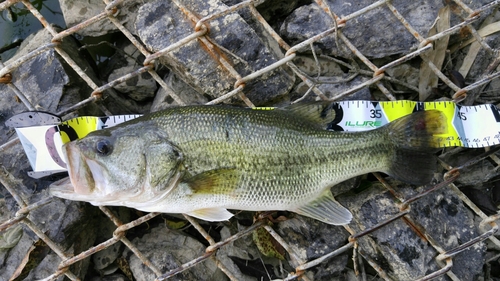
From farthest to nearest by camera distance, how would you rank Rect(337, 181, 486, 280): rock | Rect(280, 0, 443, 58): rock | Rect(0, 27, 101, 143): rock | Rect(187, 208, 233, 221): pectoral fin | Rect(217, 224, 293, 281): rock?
Rect(217, 224, 293, 281): rock, Rect(280, 0, 443, 58): rock, Rect(0, 27, 101, 143): rock, Rect(337, 181, 486, 280): rock, Rect(187, 208, 233, 221): pectoral fin

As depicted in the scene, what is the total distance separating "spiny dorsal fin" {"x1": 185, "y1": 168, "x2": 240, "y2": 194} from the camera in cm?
254

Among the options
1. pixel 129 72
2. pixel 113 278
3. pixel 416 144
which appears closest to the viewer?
pixel 416 144

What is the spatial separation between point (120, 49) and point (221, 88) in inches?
44.9

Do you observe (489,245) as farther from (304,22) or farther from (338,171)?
(304,22)

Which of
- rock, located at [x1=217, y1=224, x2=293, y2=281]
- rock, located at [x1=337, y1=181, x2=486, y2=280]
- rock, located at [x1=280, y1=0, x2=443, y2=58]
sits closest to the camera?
rock, located at [x1=337, y1=181, x2=486, y2=280]

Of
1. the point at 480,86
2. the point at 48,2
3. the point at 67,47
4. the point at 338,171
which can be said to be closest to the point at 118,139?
the point at 67,47

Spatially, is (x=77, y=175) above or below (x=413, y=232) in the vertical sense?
above

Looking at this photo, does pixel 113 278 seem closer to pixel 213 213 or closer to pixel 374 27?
pixel 213 213

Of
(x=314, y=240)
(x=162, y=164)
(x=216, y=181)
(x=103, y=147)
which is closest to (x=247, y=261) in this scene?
(x=314, y=240)

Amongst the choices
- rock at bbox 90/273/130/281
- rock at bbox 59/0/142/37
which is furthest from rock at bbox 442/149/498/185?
rock at bbox 59/0/142/37

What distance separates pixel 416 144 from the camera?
112 inches

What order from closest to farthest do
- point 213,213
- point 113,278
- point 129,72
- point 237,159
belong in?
point 237,159 < point 213,213 < point 113,278 < point 129,72

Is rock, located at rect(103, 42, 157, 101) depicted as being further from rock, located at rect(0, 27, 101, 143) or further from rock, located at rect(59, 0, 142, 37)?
rock, located at rect(0, 27, 101, 143)

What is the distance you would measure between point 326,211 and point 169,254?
1287 millimetres
